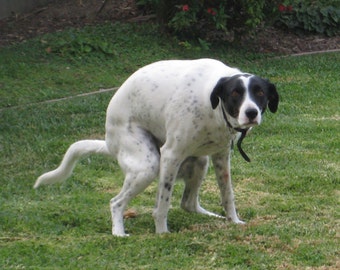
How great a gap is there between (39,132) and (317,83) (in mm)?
4240

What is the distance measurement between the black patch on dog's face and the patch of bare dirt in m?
8.68

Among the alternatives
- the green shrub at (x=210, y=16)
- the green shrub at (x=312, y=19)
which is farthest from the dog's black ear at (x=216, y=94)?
the green shrub at (x=312, y=19)

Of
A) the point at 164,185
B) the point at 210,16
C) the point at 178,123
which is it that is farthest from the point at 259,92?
the point at 210,16

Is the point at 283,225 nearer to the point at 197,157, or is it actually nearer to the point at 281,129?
the point at 197,157

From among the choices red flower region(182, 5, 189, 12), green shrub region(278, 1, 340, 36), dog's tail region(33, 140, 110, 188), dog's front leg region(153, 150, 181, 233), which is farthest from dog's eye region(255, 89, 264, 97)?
green shrub region(278, 1, 340, 36)

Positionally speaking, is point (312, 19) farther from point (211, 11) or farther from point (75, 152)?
point (75, 152)

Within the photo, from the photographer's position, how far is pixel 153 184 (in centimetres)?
823

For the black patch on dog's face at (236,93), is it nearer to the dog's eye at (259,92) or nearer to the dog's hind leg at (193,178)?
the dog's eye at (259,92)

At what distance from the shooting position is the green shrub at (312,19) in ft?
51.1

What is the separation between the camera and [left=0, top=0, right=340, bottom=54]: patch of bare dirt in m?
14.8

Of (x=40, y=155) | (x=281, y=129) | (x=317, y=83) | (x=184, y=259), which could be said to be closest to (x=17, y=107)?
(x=40, y=155)

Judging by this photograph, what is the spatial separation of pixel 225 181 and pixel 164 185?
58 cm

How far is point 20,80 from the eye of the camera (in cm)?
1222

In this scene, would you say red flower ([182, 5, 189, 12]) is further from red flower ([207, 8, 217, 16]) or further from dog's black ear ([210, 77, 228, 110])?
dog's black ear ([210, 77, 228, 110])
